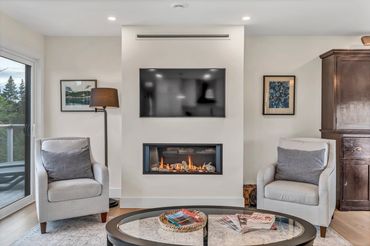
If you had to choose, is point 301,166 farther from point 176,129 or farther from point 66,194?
point 66,194

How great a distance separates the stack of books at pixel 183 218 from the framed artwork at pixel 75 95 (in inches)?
121

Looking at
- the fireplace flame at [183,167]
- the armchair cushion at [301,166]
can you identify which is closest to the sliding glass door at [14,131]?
the fireplace flame at [183,167]

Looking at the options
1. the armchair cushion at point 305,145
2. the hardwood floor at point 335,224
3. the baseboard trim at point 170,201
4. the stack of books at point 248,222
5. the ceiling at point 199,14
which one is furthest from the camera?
the baseboard trim at point 170,201

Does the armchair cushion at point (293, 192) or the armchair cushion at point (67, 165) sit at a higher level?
the armchair cushion at point (67, 165)

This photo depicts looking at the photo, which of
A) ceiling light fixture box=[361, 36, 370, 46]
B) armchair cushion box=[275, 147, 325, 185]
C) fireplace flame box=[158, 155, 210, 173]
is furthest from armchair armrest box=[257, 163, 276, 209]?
ceiling light fixture box=[361, 36, 370, 46]

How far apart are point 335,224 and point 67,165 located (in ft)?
10.3

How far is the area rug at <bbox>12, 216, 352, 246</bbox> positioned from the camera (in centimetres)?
325

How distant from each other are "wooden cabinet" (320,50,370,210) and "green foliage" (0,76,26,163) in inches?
167

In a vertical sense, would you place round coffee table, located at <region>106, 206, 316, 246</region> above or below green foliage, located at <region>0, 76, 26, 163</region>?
below

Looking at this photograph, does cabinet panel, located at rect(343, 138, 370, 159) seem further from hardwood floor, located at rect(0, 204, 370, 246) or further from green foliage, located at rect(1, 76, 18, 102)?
green foliage, located at rect(1, 76, 18, 102)

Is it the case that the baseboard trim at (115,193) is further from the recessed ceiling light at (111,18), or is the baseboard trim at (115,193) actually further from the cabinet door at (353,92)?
the cabinet door at (353,92)

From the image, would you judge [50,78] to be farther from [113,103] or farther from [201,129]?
[201,129]

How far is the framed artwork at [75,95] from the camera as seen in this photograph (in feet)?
17.0

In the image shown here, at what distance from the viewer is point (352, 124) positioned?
4512mm
